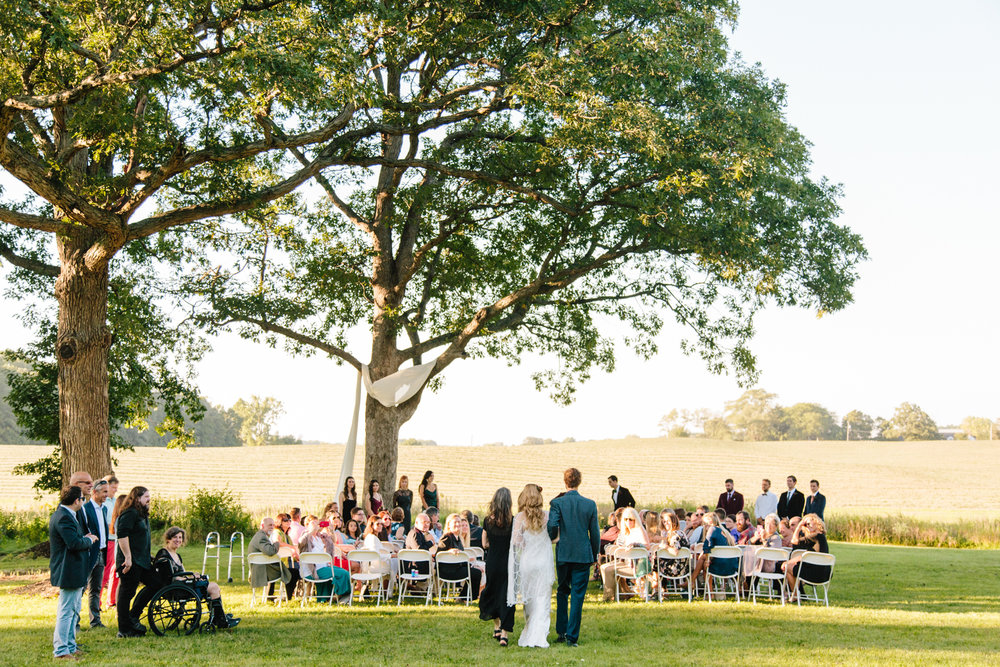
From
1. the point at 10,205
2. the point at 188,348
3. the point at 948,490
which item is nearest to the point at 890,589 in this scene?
the point at 188,348

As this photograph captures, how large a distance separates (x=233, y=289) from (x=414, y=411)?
192 inches

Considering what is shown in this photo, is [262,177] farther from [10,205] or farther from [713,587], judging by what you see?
[713,587]

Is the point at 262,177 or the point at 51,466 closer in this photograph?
the point at 262,177

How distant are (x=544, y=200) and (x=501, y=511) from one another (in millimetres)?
7516

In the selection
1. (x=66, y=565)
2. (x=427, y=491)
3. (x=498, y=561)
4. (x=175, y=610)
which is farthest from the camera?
(x=427, y=491)

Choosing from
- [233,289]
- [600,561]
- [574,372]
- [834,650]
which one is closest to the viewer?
[834,650]

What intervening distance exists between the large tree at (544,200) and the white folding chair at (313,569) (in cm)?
598

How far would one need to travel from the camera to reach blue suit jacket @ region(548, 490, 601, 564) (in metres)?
8.89

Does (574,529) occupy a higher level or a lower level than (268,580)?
higher

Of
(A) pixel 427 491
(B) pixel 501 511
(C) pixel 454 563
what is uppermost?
(B) pixel 501 511

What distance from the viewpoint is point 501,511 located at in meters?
9.10

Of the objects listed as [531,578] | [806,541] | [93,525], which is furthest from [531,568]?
[806,541]

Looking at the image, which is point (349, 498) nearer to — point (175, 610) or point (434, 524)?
point (434, 524)

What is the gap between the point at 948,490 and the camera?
47.2 meters
